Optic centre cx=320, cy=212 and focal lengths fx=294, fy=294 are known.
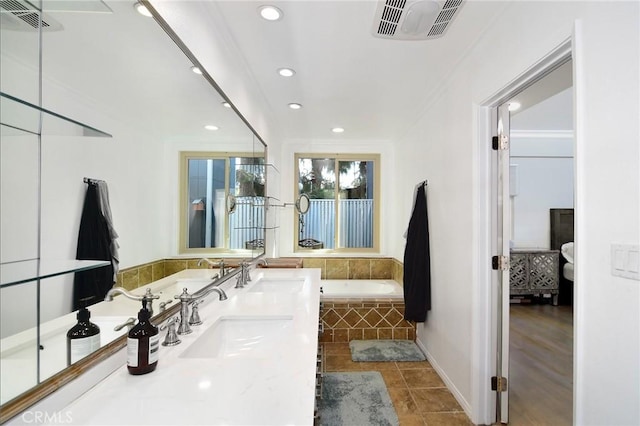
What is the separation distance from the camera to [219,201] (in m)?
1.97

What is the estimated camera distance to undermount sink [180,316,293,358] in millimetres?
1319

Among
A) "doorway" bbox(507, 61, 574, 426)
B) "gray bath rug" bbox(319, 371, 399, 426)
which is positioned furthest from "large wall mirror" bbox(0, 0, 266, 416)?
"doorway" bbox(507, 61, 574, 426)

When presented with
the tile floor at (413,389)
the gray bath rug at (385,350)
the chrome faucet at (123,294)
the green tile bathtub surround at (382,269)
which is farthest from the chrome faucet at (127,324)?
the green tile bathtub surround at (382,269)

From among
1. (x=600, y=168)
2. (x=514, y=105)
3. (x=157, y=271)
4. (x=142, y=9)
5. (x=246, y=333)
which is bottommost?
(x=246, y=333)

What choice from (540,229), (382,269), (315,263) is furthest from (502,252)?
(540,229)

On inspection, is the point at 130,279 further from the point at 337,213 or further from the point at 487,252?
the point at 337,213

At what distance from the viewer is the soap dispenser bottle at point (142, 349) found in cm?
84

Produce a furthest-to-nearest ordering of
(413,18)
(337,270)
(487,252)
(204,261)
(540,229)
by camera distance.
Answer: (540,229) → (337,270) → (487,252) → (204,261) → (413,18)

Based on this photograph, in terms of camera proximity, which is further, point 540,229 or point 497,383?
point 540,229

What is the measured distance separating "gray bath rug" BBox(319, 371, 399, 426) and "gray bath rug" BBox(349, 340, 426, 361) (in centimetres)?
28

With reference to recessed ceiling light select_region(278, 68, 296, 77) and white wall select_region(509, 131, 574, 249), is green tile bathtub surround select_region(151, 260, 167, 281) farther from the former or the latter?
white wall select_region(509, 131, 574, 249)

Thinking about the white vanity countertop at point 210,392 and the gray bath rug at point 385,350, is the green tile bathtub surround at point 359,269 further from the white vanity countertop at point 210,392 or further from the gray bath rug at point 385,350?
the white vanity countertop at point 210,392

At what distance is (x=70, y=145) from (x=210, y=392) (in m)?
0.74

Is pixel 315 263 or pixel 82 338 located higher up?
pixel 82 338
